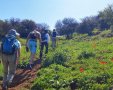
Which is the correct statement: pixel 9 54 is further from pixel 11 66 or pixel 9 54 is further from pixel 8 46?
pixel 11 66

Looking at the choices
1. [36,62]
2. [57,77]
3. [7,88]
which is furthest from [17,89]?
[36,62]

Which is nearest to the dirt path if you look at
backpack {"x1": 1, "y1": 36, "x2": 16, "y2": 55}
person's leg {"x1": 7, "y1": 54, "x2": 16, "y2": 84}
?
person's leg {"x1": 7, "y1": 54, "x2": 16, "y2": 84}

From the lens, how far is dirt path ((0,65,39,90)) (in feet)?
46.7

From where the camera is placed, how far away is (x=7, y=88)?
13625 mm

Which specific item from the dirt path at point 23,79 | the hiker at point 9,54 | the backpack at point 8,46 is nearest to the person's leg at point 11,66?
the hiker at point 9,54

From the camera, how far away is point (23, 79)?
16000mm

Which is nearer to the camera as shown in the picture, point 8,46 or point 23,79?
point 8,46

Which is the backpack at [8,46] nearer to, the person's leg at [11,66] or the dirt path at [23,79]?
the person's leg at [11,66]

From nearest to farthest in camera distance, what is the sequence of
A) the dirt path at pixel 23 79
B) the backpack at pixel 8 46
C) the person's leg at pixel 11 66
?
the backpack at pixel 8 46 → the person's leg at pixel 11 66 → the dirt path at pixel 23 79

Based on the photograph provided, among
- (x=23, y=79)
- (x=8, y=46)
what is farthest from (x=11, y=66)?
(x=23, y=79)

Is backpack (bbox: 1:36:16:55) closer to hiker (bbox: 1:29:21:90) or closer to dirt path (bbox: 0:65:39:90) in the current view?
hiker (bbox: 1:29:21:90)

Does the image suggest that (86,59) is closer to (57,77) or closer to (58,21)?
(57,77)

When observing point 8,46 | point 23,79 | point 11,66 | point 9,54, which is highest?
point 8,46

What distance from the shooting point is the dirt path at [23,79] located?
1424cm
